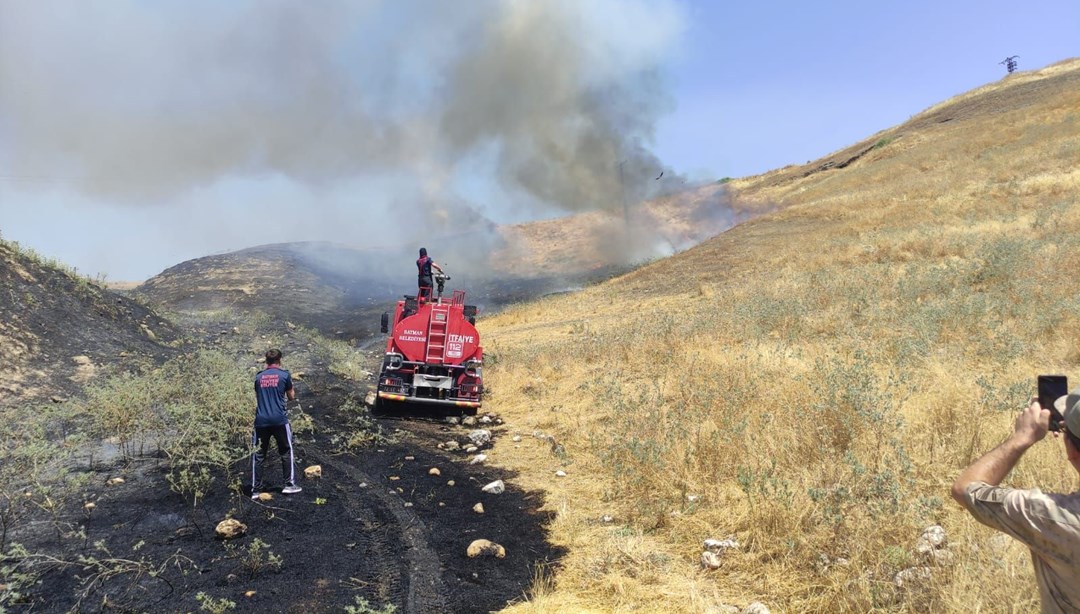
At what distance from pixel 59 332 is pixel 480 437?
27.0 feet

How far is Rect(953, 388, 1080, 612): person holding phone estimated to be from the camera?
6.60 ft

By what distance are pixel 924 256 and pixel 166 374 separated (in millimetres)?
18128

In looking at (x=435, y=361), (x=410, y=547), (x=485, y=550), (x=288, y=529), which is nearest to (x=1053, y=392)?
(x=485, y=550)

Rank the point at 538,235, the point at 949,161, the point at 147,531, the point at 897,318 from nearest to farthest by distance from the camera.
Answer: the point at 147,531 < the point at 897,318 < the point at 949,161 < the point at 538,235

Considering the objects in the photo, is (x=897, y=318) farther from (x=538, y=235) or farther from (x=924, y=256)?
(x=538, y=235)

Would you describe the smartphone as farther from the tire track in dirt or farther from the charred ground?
the tire track in dirt

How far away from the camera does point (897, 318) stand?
32.7ft

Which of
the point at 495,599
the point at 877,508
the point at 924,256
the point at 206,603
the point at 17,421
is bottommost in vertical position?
the point at 495,599

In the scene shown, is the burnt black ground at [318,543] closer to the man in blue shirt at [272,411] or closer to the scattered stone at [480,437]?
the man in blue shirt at [272,411]

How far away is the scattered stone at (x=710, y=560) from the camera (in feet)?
13.9

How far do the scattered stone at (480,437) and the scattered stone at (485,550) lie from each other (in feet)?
11.5

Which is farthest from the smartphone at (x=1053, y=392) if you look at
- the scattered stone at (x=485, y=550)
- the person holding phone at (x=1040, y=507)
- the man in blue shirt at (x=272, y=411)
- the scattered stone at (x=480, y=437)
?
the scattered stone at (x=480, y=437)

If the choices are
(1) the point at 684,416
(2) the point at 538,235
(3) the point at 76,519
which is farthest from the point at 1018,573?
(2) the point at 538,235

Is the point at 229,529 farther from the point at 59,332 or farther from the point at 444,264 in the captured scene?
the point at 444,264
